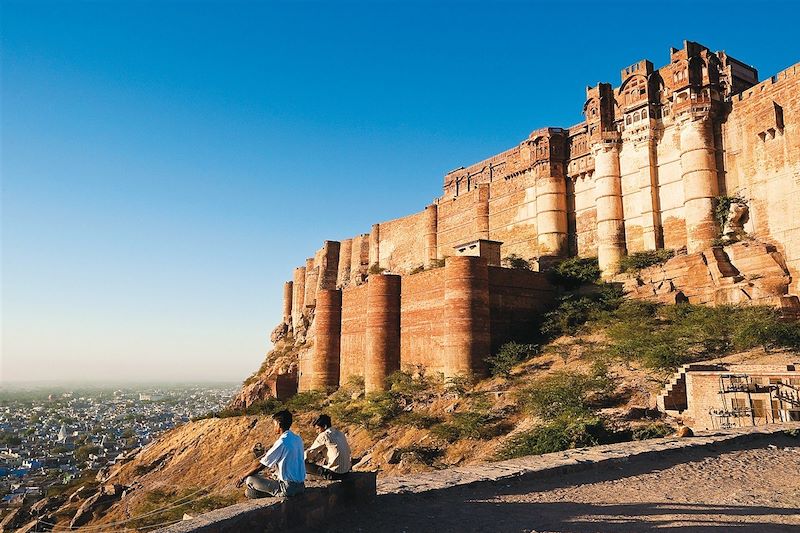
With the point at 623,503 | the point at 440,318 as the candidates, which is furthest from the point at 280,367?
the point at 623,503

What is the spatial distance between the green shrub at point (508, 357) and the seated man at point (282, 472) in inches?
588

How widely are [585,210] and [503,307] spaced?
882cm

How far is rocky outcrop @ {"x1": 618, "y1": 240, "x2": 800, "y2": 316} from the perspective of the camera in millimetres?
19406

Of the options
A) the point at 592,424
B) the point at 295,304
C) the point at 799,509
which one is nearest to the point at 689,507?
the point at 799,509

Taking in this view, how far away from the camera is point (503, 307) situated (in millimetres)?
22344

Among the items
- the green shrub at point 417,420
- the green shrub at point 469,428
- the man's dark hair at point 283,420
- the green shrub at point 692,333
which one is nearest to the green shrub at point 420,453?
the green shrub at point 469,428

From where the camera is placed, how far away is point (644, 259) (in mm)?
24312

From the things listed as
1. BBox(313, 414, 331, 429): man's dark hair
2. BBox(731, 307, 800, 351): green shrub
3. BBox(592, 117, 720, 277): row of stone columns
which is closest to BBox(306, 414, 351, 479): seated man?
BBox(313, 414, 331, 429): man's dark hair

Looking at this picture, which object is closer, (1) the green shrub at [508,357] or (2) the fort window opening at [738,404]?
(2) the fort window opening at [738,404]

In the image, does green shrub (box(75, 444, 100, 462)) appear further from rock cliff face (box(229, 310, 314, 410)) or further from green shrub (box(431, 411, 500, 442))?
green shrub (box(431, 411, 500, 442))

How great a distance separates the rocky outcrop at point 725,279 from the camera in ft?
63.7

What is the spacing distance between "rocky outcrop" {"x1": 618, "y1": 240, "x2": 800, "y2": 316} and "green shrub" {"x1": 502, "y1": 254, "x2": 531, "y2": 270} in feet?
22.0

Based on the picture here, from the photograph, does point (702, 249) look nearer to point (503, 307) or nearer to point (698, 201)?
point (698, 201)

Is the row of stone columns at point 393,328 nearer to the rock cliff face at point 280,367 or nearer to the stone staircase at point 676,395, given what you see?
the rock cliff face at point 280,367
